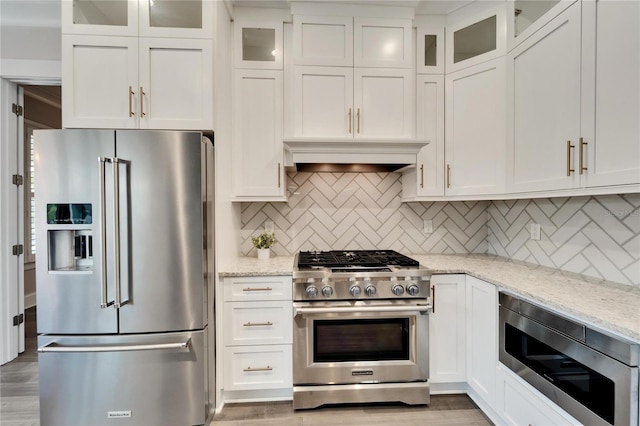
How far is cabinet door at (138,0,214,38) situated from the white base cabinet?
160cm

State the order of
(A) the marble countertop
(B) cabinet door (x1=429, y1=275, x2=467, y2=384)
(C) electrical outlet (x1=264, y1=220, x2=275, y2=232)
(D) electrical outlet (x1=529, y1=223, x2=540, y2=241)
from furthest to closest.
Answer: (C) electrical outlet (x1=264, y1=220, x2=275, y2=232) → (D) electrical outlet (x1=529, y1=223, x2=540, y2=241) → (B) cabinet door (x1=429, y1=275, x2=467, y2=384) → (A) the marble countertop

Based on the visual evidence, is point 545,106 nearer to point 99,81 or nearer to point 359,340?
point 359,340

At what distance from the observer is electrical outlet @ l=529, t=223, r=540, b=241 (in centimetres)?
218

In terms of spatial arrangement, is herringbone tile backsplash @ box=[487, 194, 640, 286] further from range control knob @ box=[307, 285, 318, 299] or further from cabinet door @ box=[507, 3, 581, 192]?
range control knob @ box=[307, 285, 318, 299]

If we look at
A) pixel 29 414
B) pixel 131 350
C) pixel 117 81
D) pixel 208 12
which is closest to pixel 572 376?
pixel 131 350

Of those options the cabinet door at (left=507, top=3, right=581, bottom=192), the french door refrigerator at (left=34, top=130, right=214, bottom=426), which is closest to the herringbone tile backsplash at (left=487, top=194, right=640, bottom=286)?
the cabinet door at (left=507, top=3, right=581, bottom=192)

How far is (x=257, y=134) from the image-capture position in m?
2.30

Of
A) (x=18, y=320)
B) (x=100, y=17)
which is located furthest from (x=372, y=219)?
(x=18, y=320)

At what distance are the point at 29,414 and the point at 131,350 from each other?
3.50 ft

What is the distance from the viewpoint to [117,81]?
1.81 m

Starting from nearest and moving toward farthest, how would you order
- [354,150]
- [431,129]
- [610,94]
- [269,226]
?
[610,94] < [354,150] < [431,129] < [269,226]

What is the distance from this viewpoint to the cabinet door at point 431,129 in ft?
7.81

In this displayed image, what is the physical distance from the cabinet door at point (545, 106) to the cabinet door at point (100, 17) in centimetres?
247

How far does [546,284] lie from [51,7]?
13.6 feet
